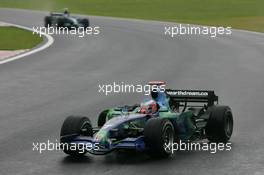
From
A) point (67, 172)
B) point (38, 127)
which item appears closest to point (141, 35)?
point (38, 127)

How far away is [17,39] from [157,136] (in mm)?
26564

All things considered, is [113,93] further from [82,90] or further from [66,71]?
[66,71]

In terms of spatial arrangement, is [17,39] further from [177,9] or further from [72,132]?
[177,9]

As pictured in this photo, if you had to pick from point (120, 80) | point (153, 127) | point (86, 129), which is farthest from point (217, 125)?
point (120, 80)

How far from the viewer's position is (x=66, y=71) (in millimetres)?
25656

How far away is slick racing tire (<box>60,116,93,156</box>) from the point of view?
11.9 m

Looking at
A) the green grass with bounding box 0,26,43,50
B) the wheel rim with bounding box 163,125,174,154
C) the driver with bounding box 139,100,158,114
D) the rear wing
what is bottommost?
the wheel rim with bounding box 163,125,174,154

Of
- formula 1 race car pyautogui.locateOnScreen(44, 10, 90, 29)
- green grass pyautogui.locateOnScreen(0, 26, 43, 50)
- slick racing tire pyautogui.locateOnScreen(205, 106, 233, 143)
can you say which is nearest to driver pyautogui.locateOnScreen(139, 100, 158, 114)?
slick racing tire pyautogui.locateOnScreen(205, 106, 233, 143)

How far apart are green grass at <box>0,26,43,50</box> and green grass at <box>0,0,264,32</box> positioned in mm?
15509

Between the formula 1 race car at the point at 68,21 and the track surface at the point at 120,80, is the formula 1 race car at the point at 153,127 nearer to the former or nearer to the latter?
the track surface at the point at 120,80

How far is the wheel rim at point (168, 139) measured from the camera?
11.8 m

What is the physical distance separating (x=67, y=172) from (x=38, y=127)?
151 inches

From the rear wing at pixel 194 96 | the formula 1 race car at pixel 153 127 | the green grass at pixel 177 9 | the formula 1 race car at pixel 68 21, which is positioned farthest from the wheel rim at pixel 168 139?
the green grass at pixel 177 9

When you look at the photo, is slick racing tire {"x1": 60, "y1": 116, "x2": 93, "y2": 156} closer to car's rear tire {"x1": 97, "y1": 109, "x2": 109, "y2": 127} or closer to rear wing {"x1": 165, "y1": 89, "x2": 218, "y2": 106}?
car's rear tire {"x1": 97, "y1": 109, "x2": 109, "y2": 127}
